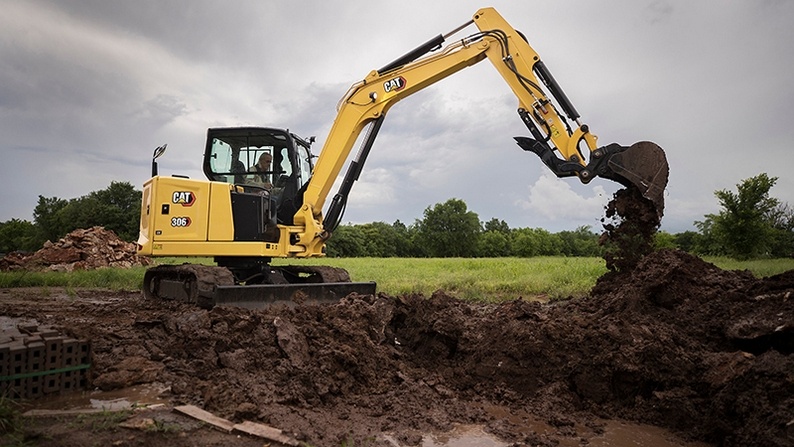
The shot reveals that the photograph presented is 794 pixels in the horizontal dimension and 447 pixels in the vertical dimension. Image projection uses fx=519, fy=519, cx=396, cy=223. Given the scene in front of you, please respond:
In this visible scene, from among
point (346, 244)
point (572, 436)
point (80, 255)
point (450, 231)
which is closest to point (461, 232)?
point (450, 231)

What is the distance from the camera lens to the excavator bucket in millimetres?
6980

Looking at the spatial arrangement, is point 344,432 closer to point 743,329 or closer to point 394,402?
point 394,402

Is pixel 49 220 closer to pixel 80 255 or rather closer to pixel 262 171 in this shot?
pixel 80 255

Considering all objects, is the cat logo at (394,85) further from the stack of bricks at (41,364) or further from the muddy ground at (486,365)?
the stack of bricks at (41,364)

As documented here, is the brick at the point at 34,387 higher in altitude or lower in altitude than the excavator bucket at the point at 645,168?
lower

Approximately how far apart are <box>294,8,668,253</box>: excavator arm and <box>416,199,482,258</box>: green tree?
60838mm

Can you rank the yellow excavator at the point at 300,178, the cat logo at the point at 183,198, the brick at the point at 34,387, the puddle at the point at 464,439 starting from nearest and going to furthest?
the puddle at the point at 464,439
the brick at the point at 34,387
the yellow excavator at the point at 300,178
the cat logo at the point at 183,198

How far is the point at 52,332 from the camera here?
477 cm

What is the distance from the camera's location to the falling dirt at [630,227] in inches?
278

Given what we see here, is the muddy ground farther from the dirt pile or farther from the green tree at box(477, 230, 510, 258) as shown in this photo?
the green tree at box(477, 230, 510, 258)

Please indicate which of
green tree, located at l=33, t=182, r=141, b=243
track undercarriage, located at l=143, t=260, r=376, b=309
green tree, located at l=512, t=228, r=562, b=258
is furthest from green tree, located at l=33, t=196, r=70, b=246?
green tree, located at l=512, t=228, r=562, b=258

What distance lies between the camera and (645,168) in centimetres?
704

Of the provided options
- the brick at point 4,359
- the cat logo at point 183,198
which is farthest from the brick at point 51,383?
the cat logo at point 183,198

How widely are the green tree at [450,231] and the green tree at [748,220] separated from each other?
135 ft
